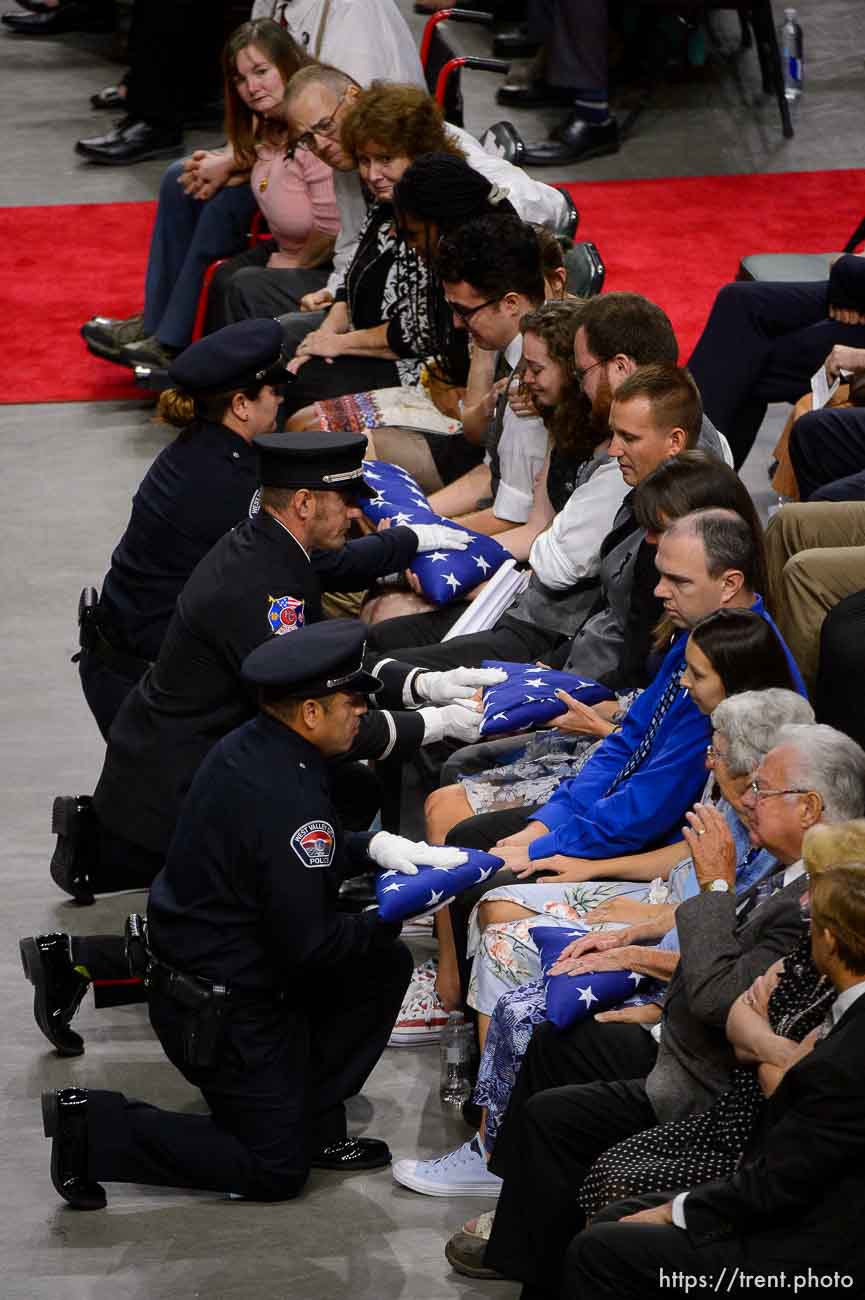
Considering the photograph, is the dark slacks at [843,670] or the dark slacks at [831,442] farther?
A: the dark slacks at [831,442]

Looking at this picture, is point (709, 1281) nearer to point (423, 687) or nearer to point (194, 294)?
point (423, 687)

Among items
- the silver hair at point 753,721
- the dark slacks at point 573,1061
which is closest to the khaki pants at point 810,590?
the silver hair at point 753,721

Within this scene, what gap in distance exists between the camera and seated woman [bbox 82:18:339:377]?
7.17 metres

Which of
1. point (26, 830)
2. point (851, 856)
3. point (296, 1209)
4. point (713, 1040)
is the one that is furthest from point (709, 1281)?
point (26, 830)

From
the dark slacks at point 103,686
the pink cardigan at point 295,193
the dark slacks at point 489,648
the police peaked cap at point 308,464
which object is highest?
the police peaked cap at point 308,464

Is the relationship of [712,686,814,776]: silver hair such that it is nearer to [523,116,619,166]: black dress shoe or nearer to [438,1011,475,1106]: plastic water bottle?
[438,1011,475,1106]: plastic water bottle

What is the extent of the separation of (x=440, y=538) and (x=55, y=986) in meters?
1.63

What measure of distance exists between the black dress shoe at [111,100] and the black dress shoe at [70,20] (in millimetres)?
1406

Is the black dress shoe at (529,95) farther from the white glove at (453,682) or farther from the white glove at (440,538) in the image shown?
the white glove at (453,682)

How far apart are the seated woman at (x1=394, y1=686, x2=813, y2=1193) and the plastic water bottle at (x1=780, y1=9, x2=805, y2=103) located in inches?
306

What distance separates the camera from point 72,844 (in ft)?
16.4

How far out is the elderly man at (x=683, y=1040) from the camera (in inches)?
132

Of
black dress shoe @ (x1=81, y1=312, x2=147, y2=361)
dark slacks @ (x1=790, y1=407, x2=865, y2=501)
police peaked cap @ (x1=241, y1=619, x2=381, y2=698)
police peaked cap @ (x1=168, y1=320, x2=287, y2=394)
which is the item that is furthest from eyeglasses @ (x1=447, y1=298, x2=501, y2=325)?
black dress shoe @ (x1=81, y1=312, x2=147, y2=361)

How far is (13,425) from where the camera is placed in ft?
26.3
